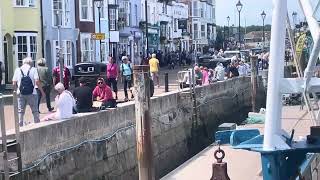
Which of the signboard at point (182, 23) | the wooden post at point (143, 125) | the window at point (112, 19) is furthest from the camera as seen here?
the signboard at point (182, 23)

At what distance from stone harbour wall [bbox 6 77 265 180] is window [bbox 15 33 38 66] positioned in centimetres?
1370

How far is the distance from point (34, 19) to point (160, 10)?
3697cm

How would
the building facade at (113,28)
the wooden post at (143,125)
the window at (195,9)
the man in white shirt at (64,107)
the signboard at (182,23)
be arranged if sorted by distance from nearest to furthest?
the wooden post at (143,125) → the man in white shirt at (64,107) → the building facade at (113,28) → the signboard at (182,23) → the window at (195,9)

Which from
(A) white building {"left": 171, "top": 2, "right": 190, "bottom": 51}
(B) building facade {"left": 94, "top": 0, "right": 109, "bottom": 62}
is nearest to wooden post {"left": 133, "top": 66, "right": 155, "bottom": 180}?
(B) building facade {"left": 94, "top": 0, "right": 109, "bottom": 62}

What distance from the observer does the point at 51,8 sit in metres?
36.0

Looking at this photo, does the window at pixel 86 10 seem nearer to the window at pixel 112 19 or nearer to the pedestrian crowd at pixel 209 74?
the window at pixel 112 19

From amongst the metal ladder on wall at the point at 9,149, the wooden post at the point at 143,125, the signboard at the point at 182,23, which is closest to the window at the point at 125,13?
the signboard at the point at 182,23

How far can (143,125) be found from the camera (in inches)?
418

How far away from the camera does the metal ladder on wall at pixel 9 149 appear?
8.20 m

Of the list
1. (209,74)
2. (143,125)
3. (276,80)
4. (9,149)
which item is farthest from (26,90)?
(209,74)

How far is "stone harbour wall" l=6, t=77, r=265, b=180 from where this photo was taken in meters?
9.82

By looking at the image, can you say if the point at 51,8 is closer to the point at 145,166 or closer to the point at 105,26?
the point at 105,26

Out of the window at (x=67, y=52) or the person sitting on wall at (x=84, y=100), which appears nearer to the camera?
the person sitting on wall at (x=84, y=100)

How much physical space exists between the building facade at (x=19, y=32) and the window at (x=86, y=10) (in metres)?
6.99
